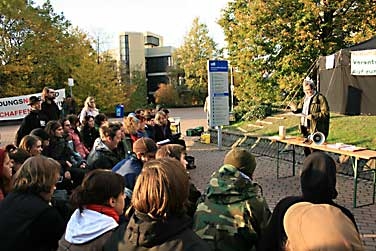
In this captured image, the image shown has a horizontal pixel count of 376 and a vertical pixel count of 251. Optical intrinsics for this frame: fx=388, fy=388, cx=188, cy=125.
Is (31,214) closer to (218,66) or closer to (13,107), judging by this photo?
(218,66)

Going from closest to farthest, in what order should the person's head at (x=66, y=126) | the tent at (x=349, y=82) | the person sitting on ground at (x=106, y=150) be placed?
the person sitting on ground at (x=106, y=150) → the person's head at (x=66, y=126) → the tent at (x=349, y=82)

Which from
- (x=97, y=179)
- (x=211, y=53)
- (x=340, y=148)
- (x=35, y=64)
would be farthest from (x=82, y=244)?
(x=211, y=53)

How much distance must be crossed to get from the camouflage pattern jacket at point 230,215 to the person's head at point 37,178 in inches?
41.5

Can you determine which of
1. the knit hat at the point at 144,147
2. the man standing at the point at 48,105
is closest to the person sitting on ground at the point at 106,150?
the knit hat at the point at 144,147

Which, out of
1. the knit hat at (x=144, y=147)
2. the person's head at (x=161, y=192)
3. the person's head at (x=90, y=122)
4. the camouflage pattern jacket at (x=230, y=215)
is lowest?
the camouflage pattern jacket at (x=230, y=215)

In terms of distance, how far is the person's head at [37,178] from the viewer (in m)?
2.67

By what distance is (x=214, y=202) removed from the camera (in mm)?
2721

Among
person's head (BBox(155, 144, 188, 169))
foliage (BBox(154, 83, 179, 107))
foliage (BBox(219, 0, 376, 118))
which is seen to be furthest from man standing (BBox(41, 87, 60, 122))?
foliage (BBox(154, 83, 179, 107))

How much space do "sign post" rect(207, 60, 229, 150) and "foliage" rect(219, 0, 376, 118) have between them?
590cm

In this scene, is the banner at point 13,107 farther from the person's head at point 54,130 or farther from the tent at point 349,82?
the person's head at point 54,130

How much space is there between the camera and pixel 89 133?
7789mm

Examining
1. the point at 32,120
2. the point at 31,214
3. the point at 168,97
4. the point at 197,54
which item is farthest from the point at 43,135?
the point at 197,54

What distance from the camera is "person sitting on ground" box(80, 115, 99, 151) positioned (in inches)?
303

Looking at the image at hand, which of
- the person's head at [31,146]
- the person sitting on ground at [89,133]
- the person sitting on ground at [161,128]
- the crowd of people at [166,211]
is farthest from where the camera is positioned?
the person sitting on ground at [161,128]
